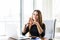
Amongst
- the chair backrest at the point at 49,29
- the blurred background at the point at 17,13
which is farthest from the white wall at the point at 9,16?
the chair backrest at the point at 49,29

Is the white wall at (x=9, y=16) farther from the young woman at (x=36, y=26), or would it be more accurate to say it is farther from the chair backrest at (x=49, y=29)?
the chair backrest at (x=49, y=29)

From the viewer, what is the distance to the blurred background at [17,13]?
184 cm

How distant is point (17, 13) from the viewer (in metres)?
1.88

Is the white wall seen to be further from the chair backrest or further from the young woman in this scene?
the chair backrest

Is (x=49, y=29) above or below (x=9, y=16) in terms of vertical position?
below

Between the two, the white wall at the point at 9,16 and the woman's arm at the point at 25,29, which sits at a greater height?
the white wall at the point at 9,16

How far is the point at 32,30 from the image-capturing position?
5.97ft

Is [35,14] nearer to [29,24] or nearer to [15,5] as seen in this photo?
[29,24]

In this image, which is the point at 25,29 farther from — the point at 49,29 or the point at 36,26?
the point at 49,29

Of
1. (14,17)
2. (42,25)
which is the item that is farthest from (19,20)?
(42,25)

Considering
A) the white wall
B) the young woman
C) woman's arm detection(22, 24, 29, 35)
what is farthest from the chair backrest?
the white wall

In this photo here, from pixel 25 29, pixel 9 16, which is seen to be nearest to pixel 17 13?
pixel 9 16

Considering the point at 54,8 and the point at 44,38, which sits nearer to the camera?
the point at 44,38

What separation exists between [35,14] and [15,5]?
1.04 ft
